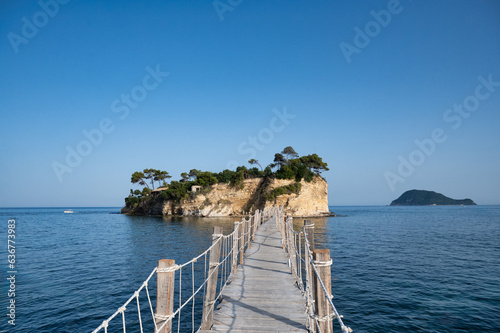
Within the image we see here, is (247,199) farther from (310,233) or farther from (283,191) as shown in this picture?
(310,233)

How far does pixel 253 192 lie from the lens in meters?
63.5

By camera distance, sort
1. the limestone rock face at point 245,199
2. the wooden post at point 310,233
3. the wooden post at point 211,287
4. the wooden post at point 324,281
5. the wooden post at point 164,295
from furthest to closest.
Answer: the limestone rock face at point 245,199 → the wooden post at point 310,233 → the wooden post at point 211,287 → the wooden post at point 324,281 → the wooden post at point 164,295

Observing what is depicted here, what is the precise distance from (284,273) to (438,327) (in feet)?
16.9

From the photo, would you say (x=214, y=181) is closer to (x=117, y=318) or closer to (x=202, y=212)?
(x=202, y=212)

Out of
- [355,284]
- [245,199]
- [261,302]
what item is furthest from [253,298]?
[245,199]

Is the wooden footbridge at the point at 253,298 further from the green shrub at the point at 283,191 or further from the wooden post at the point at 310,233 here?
the green shrub at the point at 283,191

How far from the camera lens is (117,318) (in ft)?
33.6

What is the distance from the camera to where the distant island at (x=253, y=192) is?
190 ft

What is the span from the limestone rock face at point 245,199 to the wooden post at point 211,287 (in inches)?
2069

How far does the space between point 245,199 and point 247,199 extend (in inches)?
18.1

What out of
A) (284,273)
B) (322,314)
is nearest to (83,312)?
(284,273)

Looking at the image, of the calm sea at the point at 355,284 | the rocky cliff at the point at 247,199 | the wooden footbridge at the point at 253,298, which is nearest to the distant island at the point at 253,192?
the rocky cliff at the point at 247,199

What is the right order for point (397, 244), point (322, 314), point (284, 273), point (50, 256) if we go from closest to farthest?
point (322, 314)
point (284, 273)
point (50, 256)
point (397, 244)

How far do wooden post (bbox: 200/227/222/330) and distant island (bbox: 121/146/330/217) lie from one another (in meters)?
51.1
